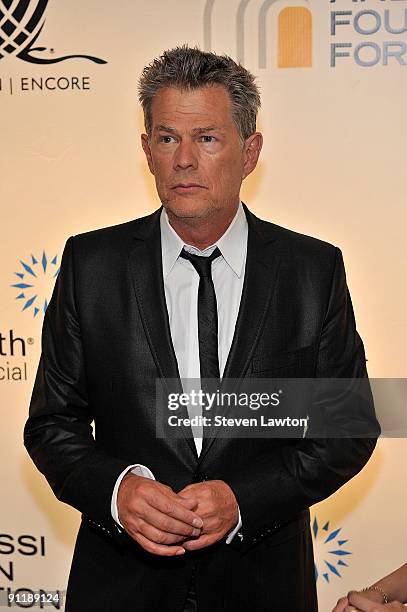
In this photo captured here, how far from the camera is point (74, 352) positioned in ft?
5.41

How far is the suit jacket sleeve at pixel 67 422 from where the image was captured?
1551 mm

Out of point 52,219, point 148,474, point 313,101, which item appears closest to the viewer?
point 148,474

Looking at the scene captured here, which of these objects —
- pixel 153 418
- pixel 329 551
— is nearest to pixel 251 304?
pixel 153 418

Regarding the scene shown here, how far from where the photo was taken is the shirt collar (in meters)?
1.74

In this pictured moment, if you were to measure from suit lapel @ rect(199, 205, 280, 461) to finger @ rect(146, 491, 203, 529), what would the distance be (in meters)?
0.16

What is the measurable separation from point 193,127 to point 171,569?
2.96ft

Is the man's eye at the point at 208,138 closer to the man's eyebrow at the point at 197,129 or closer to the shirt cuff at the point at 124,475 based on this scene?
the man's eyebrow at the point at 197,129

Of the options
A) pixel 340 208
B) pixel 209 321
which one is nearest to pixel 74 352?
pixel 209 321

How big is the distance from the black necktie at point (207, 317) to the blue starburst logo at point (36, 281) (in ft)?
2.56

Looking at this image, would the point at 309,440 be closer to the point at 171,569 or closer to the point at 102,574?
the point at 171,569

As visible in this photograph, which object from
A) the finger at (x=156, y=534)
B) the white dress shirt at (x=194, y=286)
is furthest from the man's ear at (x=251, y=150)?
the finger at (x=156, y=534)

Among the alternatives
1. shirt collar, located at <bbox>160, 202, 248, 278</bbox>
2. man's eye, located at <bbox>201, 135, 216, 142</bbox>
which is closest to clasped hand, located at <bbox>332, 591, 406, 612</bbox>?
shirt collar, located at <bbox>160, 202, 248, 278</bbox>

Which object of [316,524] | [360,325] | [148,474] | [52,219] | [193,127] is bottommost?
[316,524]

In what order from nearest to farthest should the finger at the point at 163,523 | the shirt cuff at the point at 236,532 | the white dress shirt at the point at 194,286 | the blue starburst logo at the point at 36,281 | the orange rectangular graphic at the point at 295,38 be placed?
1. the finger at the point at 163,523
2. the shirt cuff at the point at 236,532
3. the white dress shirt at the point at 194,286
4. the orange rectangular graphic at the point at 295,38
5. the blue starburst logo at the point at 36,281
